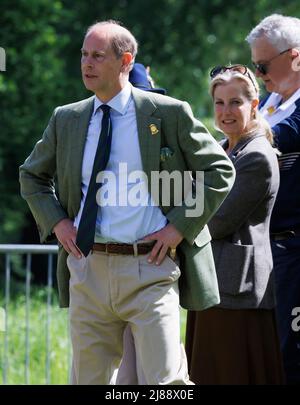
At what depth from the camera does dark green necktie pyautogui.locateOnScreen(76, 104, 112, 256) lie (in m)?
4.45

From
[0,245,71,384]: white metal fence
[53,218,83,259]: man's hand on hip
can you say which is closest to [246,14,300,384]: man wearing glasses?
[53,218,83,259]: man's hand on hip

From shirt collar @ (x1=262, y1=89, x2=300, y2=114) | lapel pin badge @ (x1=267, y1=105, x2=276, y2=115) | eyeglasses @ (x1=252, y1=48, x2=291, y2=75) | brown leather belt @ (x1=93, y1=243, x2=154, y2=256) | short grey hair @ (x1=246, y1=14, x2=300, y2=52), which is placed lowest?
brown leather belt @ (x1=93, y1=243, x2=154, y2=256)

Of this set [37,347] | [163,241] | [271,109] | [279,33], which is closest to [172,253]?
[163,241]

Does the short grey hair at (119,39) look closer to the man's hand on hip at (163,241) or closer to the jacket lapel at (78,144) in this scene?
the jacket lapel at (78,144)

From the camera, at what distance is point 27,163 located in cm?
473

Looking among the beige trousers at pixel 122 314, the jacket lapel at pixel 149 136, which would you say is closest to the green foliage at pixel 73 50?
the jacket lapel at pixel 149 136

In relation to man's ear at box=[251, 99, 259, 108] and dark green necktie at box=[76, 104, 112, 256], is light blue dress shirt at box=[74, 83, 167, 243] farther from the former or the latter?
man's ear at box=[251, 99, 259, 108]

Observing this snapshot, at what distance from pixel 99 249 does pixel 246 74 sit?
56.1 inches

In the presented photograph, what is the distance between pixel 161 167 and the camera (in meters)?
4.51

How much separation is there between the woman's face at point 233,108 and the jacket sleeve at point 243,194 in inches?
8.5

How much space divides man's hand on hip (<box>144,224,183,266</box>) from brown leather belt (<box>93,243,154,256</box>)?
0.04 m

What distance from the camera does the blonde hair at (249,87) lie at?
5262 millimetres

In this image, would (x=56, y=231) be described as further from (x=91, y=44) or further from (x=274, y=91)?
(x=274, y=91)

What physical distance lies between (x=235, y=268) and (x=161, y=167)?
2.70ft
